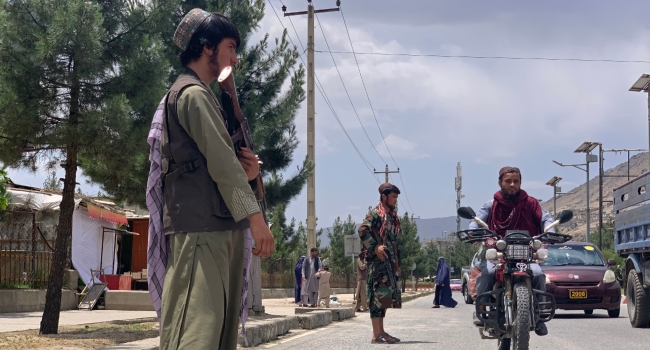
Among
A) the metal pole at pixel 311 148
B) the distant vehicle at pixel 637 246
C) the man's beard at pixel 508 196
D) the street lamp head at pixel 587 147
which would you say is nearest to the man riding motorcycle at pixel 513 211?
the man's beard at pixel 508 196

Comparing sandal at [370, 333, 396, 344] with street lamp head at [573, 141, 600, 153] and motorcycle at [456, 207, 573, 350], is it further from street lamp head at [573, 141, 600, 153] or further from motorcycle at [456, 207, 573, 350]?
street lamp head at [573, 141, 600, 153]

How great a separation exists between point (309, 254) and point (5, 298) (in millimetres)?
10522

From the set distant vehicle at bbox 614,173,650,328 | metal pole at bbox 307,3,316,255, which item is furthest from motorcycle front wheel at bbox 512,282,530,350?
metal pole at bbox 307,3,316,255

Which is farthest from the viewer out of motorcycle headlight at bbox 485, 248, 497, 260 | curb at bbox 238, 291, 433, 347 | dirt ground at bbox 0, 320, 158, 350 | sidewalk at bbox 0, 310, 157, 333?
sidewalk at bbox 0, 310, 157, 333

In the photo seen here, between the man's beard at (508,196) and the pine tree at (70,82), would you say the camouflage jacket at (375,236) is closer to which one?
the man's beard at (508,196)

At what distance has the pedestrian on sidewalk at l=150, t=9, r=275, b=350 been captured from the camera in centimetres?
359

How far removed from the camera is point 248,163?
12.9ft

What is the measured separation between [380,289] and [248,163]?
6.17m

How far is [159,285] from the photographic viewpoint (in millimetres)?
3830

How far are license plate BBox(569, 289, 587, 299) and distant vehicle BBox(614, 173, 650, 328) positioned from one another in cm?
224

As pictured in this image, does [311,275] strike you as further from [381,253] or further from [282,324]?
[381,253]

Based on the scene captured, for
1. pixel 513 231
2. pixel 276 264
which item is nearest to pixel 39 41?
pixel 513 231

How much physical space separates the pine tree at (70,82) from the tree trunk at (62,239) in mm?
13

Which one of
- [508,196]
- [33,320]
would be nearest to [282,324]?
[33,320]
